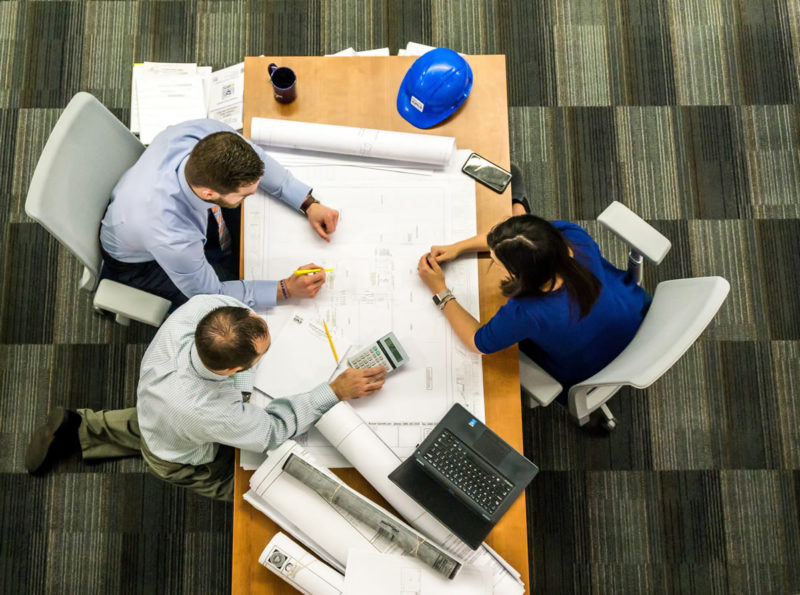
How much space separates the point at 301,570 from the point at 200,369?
48 centimetres

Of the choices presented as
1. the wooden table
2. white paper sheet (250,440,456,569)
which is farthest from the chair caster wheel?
white paper sheet (250,440,456,569)

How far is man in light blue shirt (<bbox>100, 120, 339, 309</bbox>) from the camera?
1.41m

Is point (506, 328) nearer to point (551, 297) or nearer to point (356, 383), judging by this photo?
point (551, 297)

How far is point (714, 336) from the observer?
229 cm

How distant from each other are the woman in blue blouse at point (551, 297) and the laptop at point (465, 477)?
0.23 metres

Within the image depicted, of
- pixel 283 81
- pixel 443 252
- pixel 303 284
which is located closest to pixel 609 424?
pixel 443 252

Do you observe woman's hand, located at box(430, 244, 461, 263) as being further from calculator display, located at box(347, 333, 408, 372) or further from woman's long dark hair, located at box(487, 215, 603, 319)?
calculator display, located at box(347, 333, 408, 372)

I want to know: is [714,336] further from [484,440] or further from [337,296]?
[337,296]

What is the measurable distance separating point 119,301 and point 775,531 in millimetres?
2302

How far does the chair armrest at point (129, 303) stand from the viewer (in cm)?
147

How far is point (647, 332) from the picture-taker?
4.82 ft

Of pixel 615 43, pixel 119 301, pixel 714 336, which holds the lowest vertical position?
pixel 714 336

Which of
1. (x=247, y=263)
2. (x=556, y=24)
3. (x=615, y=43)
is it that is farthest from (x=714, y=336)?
(x=247, y=263)

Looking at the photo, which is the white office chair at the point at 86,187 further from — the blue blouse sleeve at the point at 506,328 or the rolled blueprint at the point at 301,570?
the blue blouse sleeve at the point at 506,328
